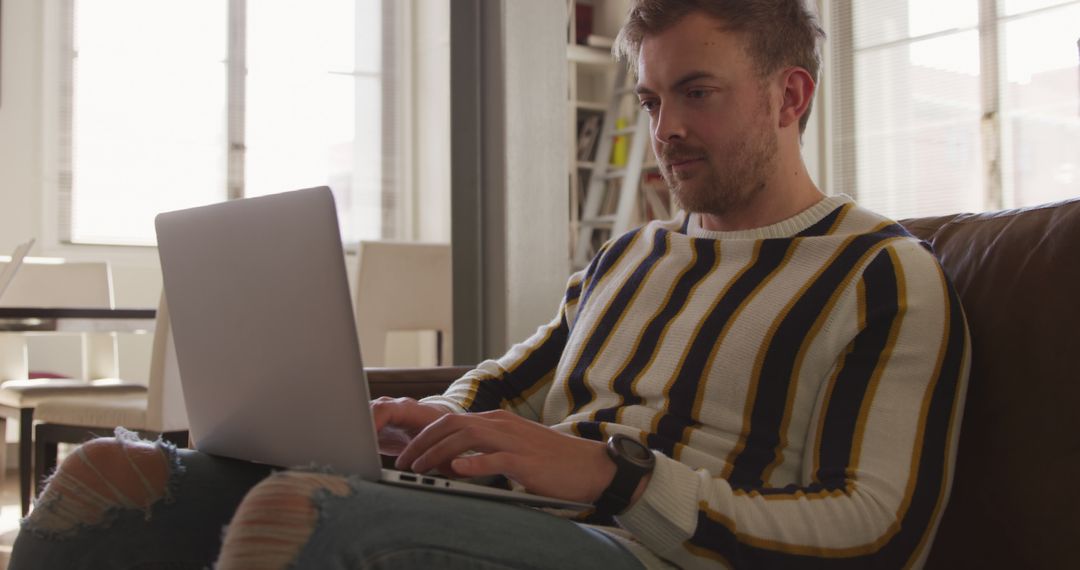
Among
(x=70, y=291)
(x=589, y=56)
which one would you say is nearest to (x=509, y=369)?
(x=70, y=291)

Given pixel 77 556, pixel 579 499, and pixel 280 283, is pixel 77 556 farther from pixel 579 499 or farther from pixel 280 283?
pixel 579 499

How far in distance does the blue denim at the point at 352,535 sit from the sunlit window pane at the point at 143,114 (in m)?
4.28

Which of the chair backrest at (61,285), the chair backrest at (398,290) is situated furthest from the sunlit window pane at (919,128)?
the chair backrest at (61,285)

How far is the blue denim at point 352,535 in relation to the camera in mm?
792

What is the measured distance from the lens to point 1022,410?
1.09 m

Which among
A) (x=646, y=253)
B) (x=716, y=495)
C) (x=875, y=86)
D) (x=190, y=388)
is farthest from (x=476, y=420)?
(x=875, y=86)

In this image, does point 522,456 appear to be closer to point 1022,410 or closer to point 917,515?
point 917,515

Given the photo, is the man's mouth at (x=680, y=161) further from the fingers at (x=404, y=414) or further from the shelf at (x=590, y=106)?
the shelf at (x=590, y=106)

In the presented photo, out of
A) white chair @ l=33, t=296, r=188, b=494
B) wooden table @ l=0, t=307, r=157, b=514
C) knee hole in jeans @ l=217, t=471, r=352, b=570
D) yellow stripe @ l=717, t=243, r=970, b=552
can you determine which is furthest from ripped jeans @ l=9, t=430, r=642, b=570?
wooden table @ l=0, t=307, r=157, b=514

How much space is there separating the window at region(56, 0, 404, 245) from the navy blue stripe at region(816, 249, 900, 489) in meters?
4.55

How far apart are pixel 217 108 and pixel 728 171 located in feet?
14.6

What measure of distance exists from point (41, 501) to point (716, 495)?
0.64 m

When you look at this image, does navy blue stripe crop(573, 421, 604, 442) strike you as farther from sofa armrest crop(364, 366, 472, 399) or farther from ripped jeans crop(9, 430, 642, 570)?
sofa armrest crop(364, 366, 472, 399)

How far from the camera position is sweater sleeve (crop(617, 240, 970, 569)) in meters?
0.96
